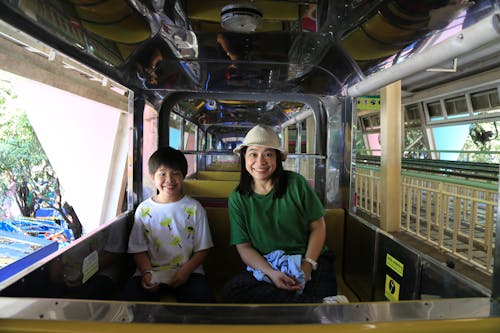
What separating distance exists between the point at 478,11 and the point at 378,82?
703mm

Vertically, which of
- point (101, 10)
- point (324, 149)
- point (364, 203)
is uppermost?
point (101, 10)

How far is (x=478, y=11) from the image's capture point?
1113 mm

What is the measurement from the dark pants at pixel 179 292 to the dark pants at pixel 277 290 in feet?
0.38

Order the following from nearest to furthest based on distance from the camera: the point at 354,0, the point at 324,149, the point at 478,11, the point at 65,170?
1. the point at 478,11
2. the point at 354,0
3. the point at 324,149
4. the point at 65,170

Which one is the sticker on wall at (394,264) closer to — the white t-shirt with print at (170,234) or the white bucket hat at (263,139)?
the white bucket hat at (263,139)

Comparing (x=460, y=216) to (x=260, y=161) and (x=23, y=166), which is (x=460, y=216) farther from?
(x=23, y=166)

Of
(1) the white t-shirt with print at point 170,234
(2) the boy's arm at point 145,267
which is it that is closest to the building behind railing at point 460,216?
(1) the white t-shirt with print at point 170,234

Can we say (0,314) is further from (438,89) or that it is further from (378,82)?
(438,89)

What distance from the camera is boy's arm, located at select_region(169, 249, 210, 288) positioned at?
1751 mm

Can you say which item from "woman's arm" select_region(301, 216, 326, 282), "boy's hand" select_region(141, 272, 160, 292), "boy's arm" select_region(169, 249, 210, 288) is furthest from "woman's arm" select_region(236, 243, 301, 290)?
"boy's hand" select_region(141, 272, 160, 292)

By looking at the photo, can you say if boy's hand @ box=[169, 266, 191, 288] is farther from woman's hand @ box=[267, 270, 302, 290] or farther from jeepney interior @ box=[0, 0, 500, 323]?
woman's hand @ box=[267, 270, 302, 290]

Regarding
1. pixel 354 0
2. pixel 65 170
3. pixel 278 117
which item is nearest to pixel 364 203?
pixel 278 117

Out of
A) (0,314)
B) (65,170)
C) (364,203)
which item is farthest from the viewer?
(65,170)

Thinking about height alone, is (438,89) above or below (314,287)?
above
